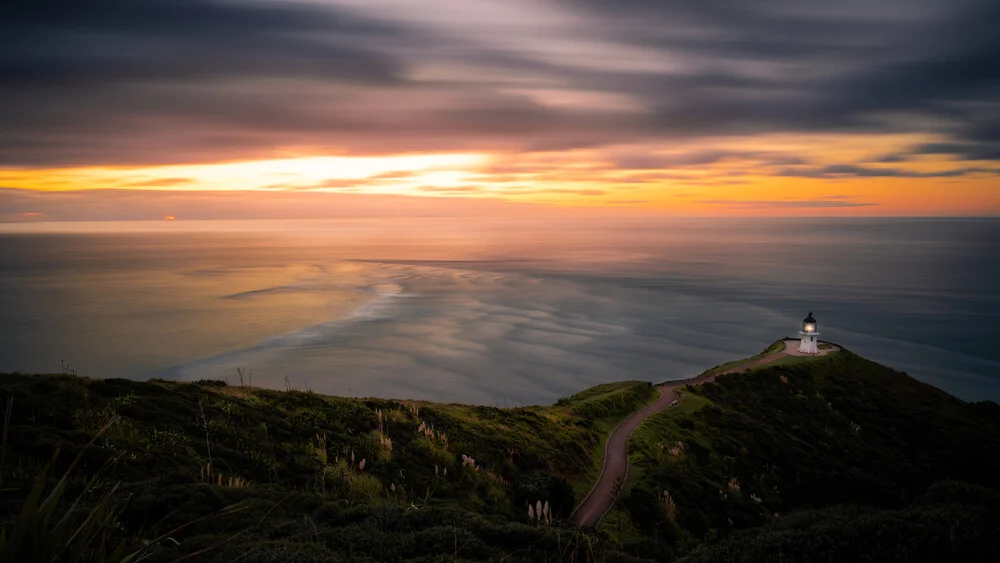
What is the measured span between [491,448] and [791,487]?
675 inches

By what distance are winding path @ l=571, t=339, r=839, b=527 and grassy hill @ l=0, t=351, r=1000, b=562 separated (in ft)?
1.89

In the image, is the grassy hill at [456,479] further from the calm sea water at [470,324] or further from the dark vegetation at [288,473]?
the calm sea water at [470,324]

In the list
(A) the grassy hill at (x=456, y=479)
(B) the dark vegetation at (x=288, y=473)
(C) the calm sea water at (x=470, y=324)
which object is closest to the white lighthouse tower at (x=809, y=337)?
(A) the grassy hill at (x=456, y=479)

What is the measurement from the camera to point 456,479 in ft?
56.0

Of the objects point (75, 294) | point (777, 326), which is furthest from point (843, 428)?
point (75, 294)

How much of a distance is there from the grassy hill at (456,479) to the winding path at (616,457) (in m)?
0.58

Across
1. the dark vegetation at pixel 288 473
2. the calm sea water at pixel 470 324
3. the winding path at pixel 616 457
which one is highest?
the dark vegetation at pixel 288 473

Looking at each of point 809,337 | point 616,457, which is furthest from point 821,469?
point 809,337

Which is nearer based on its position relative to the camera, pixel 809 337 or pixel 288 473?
pixel 288 473

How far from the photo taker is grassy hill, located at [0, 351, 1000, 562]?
740 centimetres

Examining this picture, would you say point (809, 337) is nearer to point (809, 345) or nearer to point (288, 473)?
point (809, 345)

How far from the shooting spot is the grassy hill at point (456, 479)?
7.40 m

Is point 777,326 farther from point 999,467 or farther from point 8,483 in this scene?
point 8,483

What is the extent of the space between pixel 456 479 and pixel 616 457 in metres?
10.8
